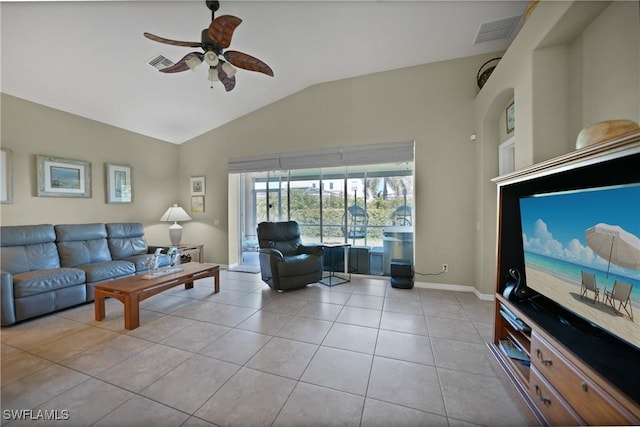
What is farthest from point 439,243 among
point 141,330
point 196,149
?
point 196,149

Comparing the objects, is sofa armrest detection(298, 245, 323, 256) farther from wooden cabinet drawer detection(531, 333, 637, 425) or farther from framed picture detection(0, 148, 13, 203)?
framed picture detection(0, 148, 13, 203)

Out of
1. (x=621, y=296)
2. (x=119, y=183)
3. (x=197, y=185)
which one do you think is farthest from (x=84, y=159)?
(x=621, y=296)

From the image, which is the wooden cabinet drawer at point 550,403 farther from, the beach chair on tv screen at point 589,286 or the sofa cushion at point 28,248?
the sofa cushion at point 28,248

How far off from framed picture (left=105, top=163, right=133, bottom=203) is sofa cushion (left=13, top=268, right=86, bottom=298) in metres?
1.69

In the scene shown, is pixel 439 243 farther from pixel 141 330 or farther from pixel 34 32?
pixel 34 32

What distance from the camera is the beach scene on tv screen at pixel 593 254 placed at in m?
1.05

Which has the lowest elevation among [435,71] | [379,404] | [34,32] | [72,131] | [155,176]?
[379,404]

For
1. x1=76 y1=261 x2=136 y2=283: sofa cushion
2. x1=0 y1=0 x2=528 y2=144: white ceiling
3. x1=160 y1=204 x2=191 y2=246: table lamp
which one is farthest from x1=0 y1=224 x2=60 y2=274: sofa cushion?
x1=0 y1=0 x2=528 y2=144: white ceiling

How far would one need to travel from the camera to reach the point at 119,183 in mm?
4344

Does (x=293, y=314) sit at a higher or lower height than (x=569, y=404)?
lower

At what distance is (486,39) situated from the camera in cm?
307

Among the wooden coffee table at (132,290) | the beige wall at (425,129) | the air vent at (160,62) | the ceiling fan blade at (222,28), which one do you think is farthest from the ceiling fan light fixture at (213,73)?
the wooden coffee table at (132,290)

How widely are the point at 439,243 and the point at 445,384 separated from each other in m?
2.35

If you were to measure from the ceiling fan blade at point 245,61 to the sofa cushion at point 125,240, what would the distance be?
3.52 metres
